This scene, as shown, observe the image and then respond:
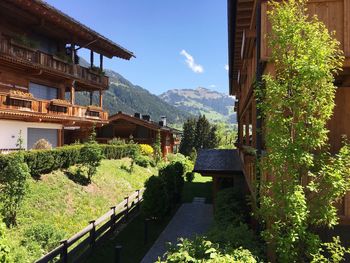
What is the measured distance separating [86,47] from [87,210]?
620 inches

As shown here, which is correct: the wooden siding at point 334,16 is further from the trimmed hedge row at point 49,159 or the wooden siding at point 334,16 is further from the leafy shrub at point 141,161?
the leafy shrub at point 141,161

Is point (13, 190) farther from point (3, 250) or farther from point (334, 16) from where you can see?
point (334, 16)

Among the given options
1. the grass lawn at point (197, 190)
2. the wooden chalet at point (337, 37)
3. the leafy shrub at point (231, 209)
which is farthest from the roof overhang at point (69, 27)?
the leafy shrub at point (231, 209)

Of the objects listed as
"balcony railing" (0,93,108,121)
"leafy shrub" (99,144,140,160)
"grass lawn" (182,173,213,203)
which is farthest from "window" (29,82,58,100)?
"grass lawn" (182,173,213,203)

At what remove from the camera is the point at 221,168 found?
53.6 ft

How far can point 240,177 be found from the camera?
1605 centimetres

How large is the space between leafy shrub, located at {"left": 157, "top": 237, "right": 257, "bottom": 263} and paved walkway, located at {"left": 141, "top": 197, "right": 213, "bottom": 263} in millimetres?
6606

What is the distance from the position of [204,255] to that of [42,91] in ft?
71.6

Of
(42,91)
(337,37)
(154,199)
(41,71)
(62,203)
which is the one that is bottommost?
(62,203)

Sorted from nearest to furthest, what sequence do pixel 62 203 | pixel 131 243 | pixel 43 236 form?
pixel 43 236
pixel 131 243
pixel 62 203

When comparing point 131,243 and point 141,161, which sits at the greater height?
point 141,161

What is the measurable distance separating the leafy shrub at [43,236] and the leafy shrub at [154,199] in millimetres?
4478

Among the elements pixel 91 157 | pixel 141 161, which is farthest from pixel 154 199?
pixel 141 161

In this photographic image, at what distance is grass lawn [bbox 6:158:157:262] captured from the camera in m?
11.8
